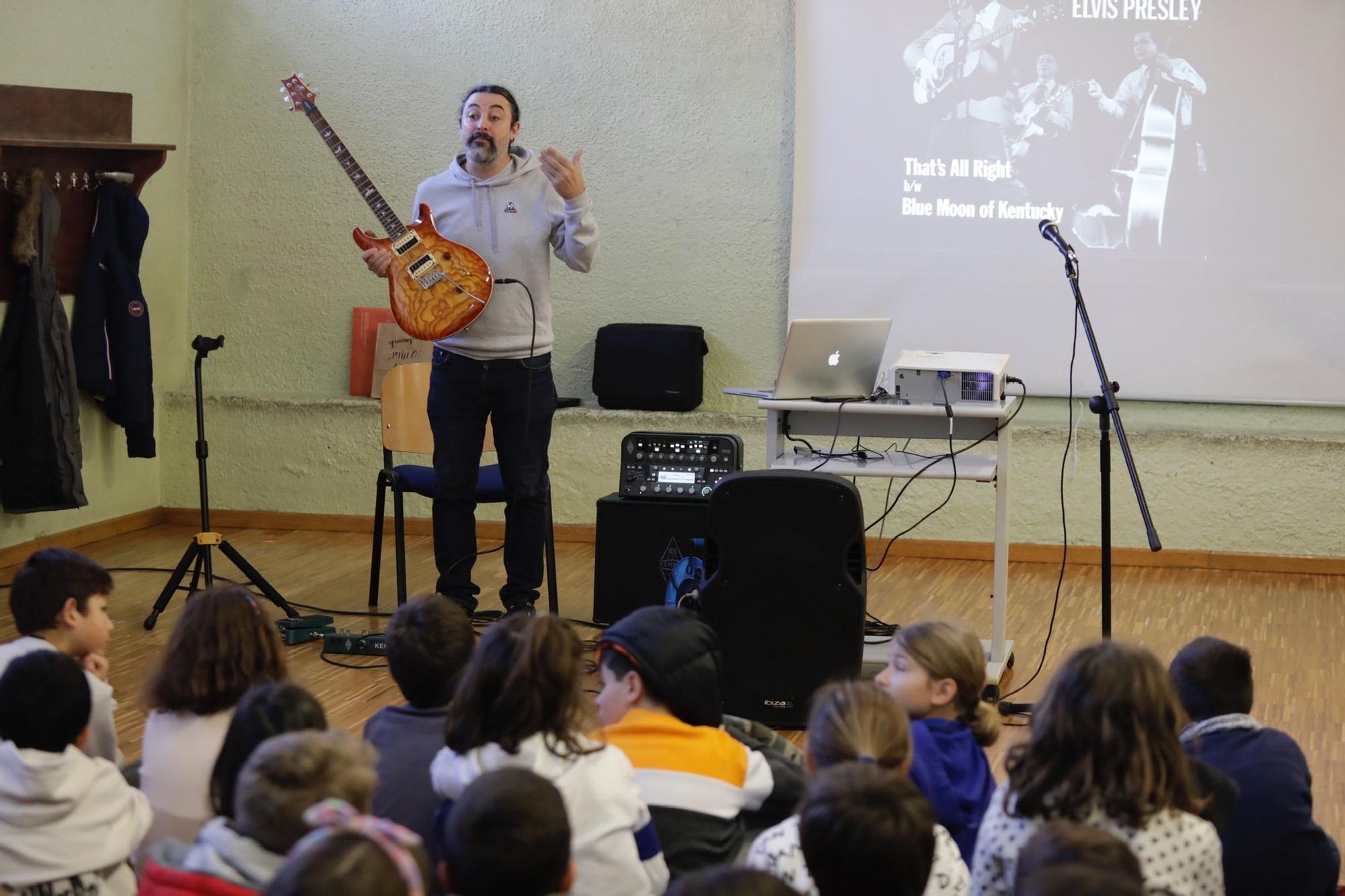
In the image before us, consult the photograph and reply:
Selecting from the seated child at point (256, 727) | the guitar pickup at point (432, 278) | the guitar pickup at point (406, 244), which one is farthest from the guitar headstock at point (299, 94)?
the seated child at point (256, 727)

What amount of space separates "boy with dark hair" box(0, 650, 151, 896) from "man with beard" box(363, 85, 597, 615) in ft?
7.72

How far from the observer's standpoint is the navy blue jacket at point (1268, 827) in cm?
216

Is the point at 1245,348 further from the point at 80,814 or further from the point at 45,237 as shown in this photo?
the point at 80,814

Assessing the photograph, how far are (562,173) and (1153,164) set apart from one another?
2.79 meters

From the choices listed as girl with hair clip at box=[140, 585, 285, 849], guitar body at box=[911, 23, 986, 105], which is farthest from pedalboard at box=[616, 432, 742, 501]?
girl with hair clip at box=[140, 585, 285, 849]

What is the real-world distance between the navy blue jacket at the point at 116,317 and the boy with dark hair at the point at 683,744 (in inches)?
156

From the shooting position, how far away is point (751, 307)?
615 centimetres

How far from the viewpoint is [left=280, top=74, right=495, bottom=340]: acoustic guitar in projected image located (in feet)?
13.8

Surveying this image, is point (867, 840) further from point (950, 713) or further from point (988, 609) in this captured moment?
point (988, 609)

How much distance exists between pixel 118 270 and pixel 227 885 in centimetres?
453

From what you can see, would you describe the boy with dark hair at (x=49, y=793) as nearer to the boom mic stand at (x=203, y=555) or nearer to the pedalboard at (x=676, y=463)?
the boom mic stand at (x=203, y=555)

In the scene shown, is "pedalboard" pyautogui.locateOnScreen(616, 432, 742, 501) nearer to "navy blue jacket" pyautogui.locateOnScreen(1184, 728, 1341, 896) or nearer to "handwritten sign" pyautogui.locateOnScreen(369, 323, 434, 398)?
"handwritten sign" pyautogui.locateOnScreen(369, 323, 434, 398)

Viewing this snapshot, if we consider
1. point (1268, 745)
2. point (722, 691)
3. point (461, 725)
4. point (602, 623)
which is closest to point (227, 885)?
point (461, 725)

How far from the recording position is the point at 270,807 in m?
1.55
